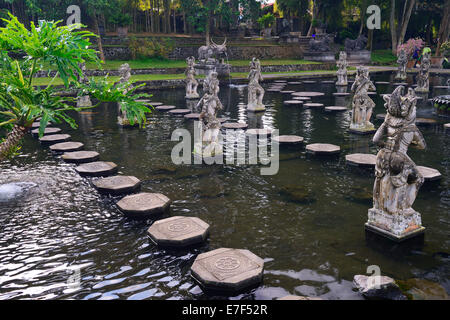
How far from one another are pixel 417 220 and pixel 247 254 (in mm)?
3032

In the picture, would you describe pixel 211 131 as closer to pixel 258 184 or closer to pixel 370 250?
pixel 258 184

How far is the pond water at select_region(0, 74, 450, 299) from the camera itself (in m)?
5.25

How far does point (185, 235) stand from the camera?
20.7 ft

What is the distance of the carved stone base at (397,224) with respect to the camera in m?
6.17

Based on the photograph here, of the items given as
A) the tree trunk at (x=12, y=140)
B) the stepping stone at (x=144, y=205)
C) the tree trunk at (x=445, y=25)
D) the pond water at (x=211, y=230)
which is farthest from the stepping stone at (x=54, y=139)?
the tree trunk at (x=445, y=25)

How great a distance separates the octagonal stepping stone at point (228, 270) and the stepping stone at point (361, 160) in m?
5.51

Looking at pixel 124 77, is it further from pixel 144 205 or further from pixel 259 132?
pixel 144 205

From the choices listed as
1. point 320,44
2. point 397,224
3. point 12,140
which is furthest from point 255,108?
point 320,44

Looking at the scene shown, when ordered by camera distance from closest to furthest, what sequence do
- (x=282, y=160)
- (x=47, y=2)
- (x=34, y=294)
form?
(x=34, y=294) < (x=282, y=160) < (x=47, y=2)

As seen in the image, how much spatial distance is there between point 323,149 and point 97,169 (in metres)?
6.50

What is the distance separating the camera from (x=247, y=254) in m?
5.73
